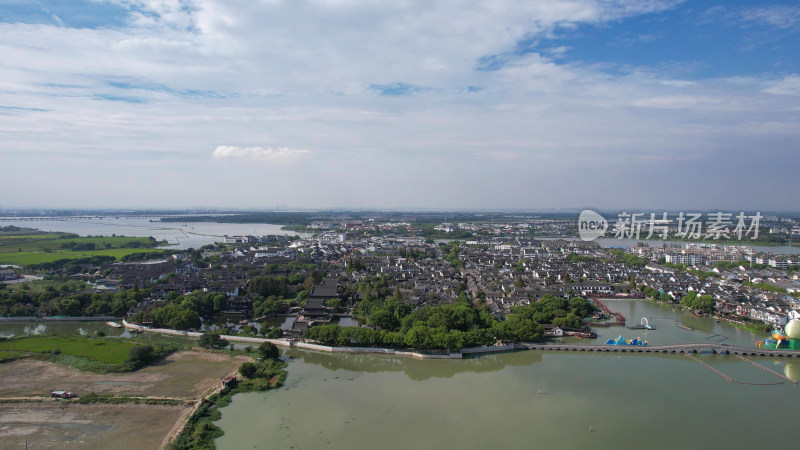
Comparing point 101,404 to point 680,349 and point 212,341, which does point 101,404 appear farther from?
point 680,349

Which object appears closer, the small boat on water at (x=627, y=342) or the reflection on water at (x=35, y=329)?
the small boat on water at (x=627, y=342)

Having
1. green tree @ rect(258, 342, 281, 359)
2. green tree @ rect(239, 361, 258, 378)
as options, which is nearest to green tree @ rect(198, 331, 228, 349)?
green tree @ rect(258, 342, 281, 359)

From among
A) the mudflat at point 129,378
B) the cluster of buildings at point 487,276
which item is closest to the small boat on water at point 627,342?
the cluster of buildings at point 487,276

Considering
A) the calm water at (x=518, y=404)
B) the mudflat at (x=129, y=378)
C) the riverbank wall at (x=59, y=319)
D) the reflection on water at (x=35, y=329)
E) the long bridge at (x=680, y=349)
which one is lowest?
the reflection on water at (x=35, y=329)

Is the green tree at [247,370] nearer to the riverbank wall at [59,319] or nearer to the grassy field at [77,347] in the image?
the grassy field at [77,347]

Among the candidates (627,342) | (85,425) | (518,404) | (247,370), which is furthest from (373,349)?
(627,342)

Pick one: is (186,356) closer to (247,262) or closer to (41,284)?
(41,284)

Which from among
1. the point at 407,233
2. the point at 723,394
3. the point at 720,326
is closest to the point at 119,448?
the point at 723,394
